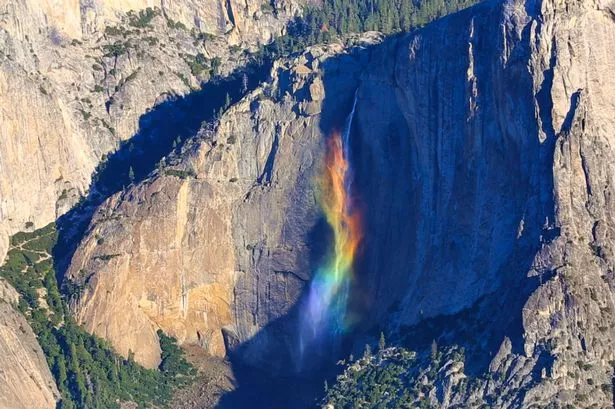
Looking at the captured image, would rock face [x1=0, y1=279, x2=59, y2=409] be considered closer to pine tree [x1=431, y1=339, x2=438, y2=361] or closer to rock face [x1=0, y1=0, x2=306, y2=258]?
rock face [x1=0, y1=0, x2=306, y2=258]

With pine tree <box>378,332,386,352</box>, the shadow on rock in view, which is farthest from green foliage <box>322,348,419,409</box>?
the shadow on rock

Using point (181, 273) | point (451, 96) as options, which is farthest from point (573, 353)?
point (181, 273)

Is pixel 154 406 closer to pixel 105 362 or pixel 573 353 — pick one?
pixel 105 362

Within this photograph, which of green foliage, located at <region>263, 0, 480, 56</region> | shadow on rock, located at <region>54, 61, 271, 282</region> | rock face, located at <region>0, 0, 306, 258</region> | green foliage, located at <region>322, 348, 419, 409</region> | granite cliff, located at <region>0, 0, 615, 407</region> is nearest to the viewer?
granite cliff, located at <region>0, 0, 615, 407</region>

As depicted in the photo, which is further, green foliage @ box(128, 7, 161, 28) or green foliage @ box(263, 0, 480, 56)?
green foliage @ box(128, 7, 161, 28)

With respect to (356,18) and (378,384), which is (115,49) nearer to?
(356,18)

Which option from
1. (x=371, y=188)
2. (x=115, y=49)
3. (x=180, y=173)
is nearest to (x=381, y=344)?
(x=371, y=188)

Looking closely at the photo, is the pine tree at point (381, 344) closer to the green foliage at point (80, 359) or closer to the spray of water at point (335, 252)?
the spray of water at point (335, 252)
